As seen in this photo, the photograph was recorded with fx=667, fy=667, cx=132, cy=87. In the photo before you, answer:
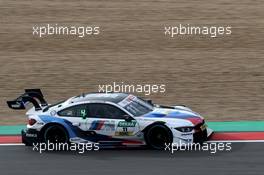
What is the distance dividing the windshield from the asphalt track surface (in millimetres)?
868

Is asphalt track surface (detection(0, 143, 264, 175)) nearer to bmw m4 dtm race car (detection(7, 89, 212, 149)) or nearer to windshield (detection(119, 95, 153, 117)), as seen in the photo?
bmw m4 dtm race car (detection(7, 89, 212, 149))

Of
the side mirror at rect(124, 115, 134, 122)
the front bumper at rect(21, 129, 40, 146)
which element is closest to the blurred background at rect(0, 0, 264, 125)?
the front bumper at rect(21, 129, 40, 146)

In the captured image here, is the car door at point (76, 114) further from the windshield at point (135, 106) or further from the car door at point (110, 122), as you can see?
the windshield at point (135, 106)

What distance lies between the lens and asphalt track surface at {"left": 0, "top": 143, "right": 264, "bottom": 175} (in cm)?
1321

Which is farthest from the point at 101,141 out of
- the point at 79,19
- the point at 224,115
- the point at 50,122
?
the point at 79,19

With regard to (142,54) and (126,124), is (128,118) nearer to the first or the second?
(126,124)

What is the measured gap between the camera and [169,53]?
960 inches

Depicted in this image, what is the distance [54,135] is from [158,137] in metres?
2.37

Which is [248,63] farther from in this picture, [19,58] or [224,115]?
[19,58]

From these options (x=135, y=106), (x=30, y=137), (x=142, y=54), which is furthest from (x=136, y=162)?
(x=142, y=54)

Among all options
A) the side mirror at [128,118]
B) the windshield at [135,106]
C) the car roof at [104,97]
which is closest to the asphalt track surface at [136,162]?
the side mirror at [128,118]

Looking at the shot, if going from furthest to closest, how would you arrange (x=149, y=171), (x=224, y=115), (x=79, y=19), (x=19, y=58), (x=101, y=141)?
(x=79, y=19) < (x=19, y=58) < (x=224, y=115) < (x=101, y=141) < (x=149, y=171)

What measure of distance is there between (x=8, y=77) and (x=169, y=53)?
5.87m

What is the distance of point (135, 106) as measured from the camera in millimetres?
15172
